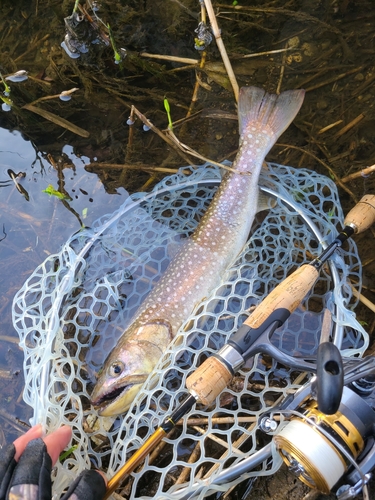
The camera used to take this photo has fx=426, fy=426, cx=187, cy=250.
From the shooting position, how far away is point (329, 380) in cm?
145

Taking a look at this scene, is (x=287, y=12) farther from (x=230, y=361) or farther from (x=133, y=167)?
(x=230, y=361)

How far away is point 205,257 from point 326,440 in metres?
1.34

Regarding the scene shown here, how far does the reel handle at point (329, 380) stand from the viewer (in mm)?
1444

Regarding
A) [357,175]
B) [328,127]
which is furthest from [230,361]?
[328,127]

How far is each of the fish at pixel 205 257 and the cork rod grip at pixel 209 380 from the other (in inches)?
23.2

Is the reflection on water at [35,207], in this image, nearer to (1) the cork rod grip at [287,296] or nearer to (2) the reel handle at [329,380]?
(1) the cork rod grip at [287,296]

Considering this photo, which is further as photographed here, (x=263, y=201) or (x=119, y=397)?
(x=263, y=201)

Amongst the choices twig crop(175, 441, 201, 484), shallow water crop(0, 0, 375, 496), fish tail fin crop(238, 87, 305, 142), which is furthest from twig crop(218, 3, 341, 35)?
twig crop(175, 441, 201, 484)

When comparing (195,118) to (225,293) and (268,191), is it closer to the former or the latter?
(268,191)

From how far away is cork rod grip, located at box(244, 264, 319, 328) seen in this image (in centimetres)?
198

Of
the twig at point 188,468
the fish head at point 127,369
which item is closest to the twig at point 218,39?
the fish head at point 127,369

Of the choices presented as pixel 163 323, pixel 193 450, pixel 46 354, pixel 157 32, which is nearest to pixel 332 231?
pixel 163 323

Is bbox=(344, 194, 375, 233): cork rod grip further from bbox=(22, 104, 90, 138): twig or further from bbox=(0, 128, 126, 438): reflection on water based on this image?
bbox=(22, 104, 90, 138): twig

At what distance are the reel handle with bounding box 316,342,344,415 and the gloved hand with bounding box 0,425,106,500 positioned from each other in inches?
40.0
